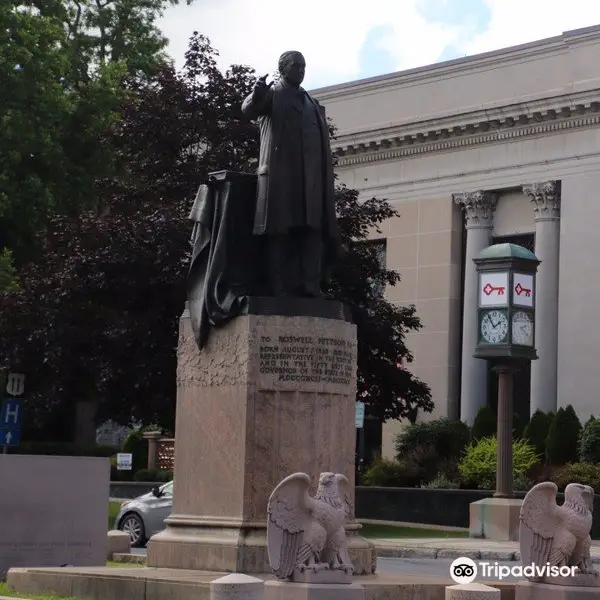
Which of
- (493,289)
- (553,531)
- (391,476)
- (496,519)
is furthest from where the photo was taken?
(391,476)

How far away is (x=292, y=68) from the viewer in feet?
52.2

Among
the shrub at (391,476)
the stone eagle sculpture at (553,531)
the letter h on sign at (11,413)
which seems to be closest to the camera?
the stone eagle sculpture at (553,531)

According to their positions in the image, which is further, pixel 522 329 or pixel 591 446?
pixel 591 446

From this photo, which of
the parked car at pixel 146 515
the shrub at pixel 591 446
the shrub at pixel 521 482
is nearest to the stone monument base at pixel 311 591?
the parked car at pixel 146 515

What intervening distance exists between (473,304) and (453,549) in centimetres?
2119

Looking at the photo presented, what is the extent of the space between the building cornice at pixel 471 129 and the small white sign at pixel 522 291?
49.4 ft

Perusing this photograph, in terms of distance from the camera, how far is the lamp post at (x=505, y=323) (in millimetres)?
30953

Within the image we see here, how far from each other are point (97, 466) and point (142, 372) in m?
15.4

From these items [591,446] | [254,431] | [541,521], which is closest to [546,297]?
[591,446]

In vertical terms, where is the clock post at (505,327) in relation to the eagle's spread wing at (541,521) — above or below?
above

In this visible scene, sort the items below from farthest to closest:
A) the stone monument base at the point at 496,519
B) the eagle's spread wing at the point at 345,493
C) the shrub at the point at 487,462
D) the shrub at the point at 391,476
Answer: the shrub at the point at 391,476 → the shrub at the point at 487,462 → the stone monument base at the point at 496,519 → the eagle's spread wing at the point at 345,493

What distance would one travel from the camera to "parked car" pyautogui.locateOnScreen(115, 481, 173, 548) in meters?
28.6

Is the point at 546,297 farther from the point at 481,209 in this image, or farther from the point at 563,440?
the point at 563,440

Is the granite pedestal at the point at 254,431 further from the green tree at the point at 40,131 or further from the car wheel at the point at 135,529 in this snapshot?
the green tree at the point at 40,131
